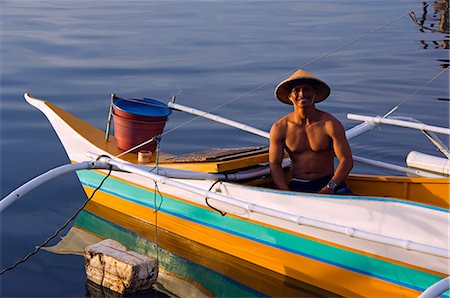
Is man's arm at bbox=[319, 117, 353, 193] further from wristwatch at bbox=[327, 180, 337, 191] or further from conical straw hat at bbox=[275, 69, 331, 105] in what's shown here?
conical straw hat at bbox=[275, 69, 331, 105]

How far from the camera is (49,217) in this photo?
29.7ft

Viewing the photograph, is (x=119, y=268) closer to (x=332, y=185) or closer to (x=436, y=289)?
(x=332, y=185)

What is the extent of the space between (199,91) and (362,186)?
312 inches

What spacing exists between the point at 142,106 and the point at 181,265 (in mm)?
2021

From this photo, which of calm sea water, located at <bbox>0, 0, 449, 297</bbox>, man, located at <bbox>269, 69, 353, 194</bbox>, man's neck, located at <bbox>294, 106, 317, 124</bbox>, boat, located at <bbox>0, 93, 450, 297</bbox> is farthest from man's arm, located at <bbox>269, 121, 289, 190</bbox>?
calm sea water, located at <bbox>0, 0, 449, 297</bbox>

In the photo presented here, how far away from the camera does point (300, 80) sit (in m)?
7.11

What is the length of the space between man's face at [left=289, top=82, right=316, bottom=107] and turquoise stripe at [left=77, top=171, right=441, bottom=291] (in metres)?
1.12

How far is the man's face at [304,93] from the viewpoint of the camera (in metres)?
7.14

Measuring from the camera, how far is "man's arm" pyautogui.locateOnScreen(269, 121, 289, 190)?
7348 millimetres

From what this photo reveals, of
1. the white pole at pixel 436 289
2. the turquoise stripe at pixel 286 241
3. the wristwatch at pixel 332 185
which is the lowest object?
the turquoise stripe at pixel 286 241

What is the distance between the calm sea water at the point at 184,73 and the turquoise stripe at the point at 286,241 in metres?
0.95

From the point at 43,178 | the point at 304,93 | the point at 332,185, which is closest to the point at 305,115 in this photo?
the point at 304,93

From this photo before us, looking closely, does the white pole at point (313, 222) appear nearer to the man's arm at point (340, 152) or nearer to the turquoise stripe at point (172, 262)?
the man's arm at point (340, 152)

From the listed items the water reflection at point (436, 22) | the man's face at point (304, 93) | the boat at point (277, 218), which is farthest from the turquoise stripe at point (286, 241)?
the water reflection at point (436, 22)
